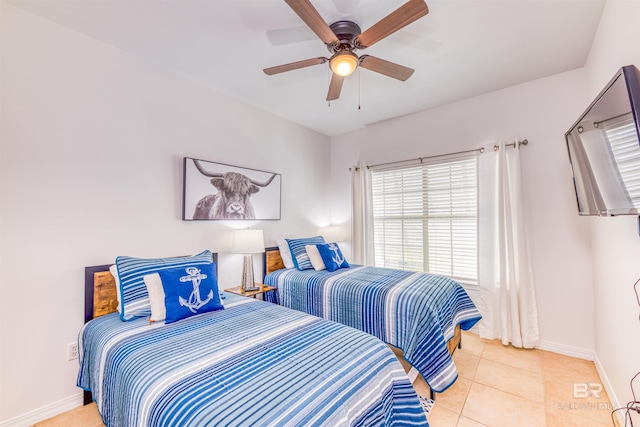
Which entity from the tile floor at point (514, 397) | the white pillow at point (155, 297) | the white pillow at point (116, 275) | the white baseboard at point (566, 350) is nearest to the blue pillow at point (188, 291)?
the white pillow at point (155, 297)

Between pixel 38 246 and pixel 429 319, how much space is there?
2795mm

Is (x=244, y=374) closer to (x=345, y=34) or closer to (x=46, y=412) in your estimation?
(x=46, y=412)

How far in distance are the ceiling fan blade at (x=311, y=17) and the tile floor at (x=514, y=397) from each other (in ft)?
8.49

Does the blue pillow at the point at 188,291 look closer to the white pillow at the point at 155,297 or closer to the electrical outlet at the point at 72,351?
the white pillow at the point at 155,297

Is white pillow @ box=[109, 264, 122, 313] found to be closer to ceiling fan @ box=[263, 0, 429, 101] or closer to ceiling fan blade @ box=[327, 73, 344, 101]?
ceiling fan @ box=[263, 0, 429, 101]

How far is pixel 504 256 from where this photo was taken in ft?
9.43

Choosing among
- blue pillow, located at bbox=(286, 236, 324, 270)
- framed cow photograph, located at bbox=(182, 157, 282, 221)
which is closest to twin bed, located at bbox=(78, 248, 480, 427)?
blue pillow, located at bbox=(286, 236, 324, 270)

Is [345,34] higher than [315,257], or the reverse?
[345,34]

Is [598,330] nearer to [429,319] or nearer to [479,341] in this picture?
[479,341]

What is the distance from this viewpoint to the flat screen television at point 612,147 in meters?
1.08

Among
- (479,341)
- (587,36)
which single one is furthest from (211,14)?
(479,341)

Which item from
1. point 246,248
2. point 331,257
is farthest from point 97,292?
point 331,257

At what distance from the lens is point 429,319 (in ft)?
6.70

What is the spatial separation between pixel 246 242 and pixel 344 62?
1889mm
